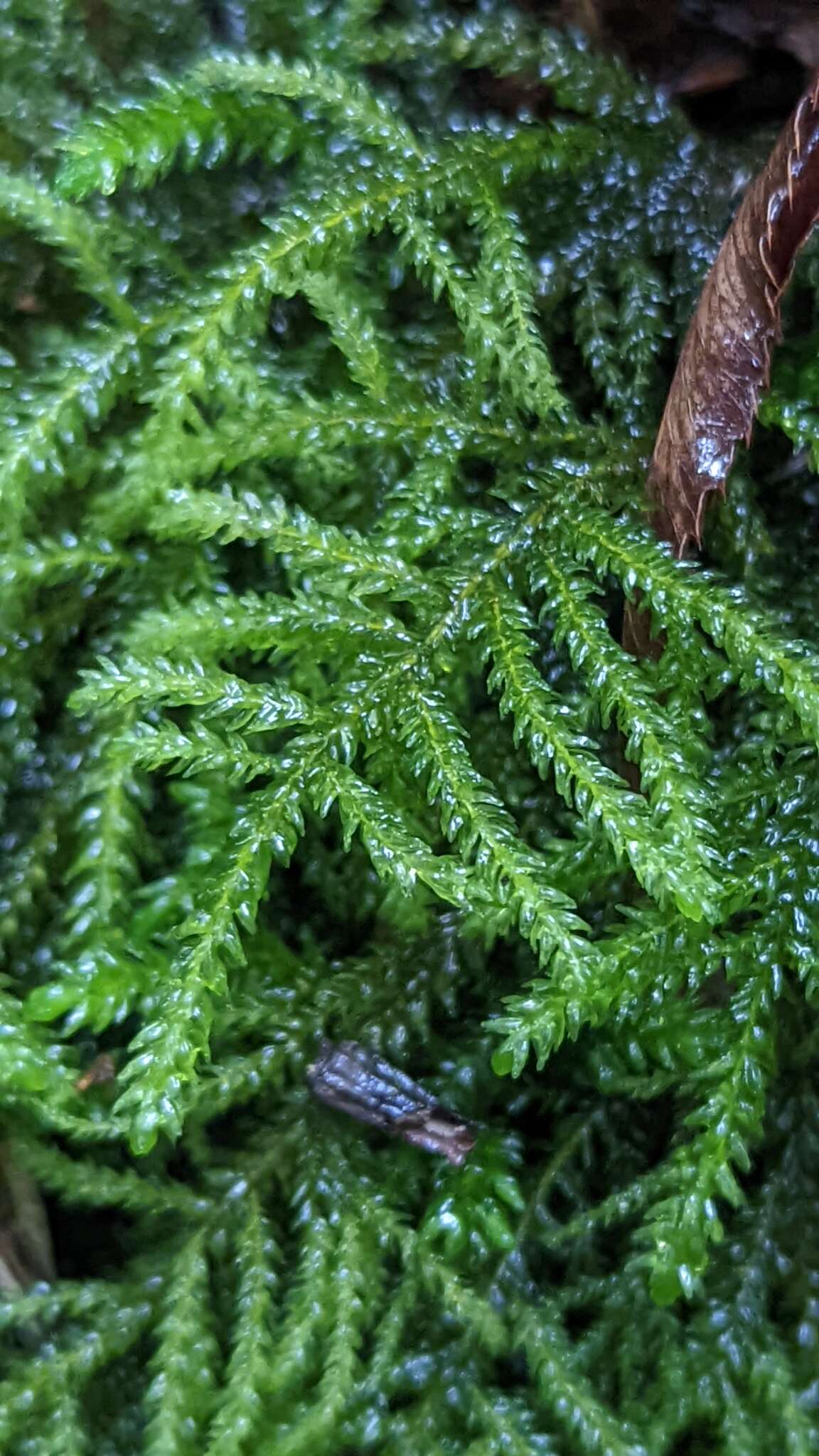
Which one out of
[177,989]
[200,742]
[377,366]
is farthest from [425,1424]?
[377,366]

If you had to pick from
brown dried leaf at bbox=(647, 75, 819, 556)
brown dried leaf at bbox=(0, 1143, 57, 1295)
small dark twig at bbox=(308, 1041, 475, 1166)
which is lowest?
brown dried leaf at bbox=(0, 1143, 57, 1295)

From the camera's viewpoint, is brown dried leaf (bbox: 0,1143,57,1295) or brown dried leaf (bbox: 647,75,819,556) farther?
brown dried leaf (bbox: 0,1143,57,1295)

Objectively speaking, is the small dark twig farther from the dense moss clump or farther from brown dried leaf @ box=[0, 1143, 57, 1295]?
brown dried leaf @ box=[0, 1143, 57, 1295]

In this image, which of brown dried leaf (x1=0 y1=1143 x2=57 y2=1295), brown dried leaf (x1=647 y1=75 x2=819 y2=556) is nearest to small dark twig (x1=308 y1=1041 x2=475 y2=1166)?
brown dried leaf (x1=0 y1=1143 x2=57 y2=1295)

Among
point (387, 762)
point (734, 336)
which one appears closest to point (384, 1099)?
point (387, 762)

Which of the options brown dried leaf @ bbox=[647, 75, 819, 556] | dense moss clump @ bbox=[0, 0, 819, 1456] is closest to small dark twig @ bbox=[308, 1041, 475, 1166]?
dense moss clump @ bbox=[0, 0, 819, 1456]

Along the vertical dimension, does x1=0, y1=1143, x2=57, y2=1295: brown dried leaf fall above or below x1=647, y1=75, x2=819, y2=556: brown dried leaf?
below

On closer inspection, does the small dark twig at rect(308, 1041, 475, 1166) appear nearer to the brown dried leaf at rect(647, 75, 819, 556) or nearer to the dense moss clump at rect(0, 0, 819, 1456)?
the dense moss clump at rect(0, 0, 819, 1456)
